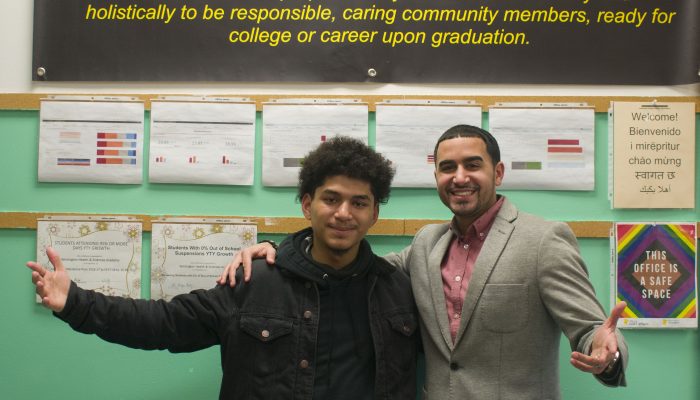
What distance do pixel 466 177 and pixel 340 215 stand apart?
0.41 m

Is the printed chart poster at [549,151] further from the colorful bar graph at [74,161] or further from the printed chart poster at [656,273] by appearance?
the colorful bar graph at [74,161]

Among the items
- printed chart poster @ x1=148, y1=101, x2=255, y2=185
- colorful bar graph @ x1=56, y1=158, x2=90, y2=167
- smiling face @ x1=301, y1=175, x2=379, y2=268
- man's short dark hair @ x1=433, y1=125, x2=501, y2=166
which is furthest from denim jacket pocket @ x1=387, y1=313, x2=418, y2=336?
colorful bar graph @ x1=56, y1=158, x2=90, y2=167

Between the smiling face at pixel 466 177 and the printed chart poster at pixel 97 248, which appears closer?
the smiling face at pixel 466 177

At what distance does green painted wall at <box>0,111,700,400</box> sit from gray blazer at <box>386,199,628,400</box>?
18.1 inches

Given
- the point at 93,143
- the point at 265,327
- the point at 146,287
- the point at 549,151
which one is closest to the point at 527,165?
the point at 549,151

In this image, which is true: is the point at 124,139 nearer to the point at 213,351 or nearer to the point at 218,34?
the point at 218,34

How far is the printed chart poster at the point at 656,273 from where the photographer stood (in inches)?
74.0

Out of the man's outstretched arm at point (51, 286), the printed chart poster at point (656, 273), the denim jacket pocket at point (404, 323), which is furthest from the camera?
the printed chart poster at point (656, 273)

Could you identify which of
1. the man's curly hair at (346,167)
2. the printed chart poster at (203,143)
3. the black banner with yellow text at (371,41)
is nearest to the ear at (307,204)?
the man's curly hair at (346,167)

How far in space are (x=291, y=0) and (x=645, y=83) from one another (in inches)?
54.7

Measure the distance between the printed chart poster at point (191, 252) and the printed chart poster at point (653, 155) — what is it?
4.66ft

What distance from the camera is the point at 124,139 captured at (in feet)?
6.35

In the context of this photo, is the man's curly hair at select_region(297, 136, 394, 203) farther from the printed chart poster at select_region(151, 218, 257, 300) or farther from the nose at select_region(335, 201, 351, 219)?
the printed chart poster at select_region(151, 218, 257, 300)

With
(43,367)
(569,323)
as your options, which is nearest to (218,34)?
(43,367)
